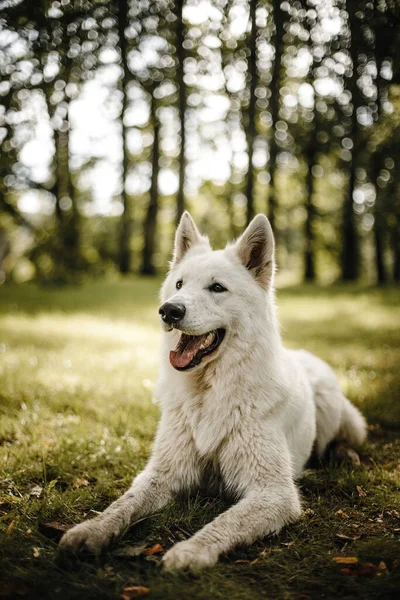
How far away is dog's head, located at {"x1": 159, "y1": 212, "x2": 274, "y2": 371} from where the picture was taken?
2.94m

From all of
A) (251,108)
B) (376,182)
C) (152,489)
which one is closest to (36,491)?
(152,489)

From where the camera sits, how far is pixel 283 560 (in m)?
2.52

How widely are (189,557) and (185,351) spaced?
4.01 feet

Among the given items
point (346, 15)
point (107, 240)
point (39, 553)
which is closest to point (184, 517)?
point (39, 553)

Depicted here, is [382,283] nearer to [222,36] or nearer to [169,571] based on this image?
[222,36]

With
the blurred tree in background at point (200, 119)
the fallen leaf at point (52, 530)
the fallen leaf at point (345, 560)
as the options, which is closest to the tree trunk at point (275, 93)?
the blurred tree in background at point (200, 119)

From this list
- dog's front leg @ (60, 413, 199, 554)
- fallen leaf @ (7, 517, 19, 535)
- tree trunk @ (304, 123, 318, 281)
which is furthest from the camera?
tree trunk @ (304, 123, 318, 281)

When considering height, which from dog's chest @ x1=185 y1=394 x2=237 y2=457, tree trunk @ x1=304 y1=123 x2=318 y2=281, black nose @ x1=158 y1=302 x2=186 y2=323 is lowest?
dog's chest @ x1=185 y1=394 x2=237 y2=457

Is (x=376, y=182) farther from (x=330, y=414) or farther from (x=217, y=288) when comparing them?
(x=217, y=288)

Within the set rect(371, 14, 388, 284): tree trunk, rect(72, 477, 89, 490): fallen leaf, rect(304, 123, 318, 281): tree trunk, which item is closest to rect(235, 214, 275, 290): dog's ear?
rect(72, 477, 89, 490): fallen leaf

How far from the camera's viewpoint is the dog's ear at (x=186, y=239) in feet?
12.2

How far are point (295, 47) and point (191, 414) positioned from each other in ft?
26.4

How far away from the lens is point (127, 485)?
3.48m

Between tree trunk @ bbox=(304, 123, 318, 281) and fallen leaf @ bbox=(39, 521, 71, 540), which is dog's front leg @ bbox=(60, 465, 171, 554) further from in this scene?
tree trunk @ bbox=(304, 123, 318, 281)
